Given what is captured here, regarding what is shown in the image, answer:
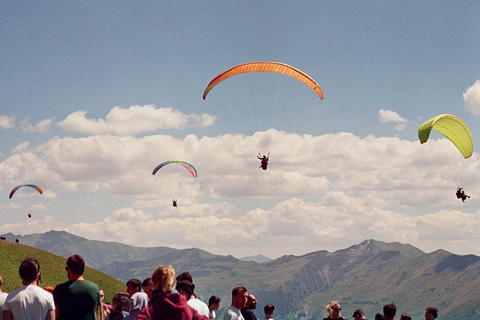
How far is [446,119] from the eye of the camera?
39750 mm

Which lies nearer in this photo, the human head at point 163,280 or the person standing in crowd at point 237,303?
the human head at point 163,280

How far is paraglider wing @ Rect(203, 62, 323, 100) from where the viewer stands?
40906 mm

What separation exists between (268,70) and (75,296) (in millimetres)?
33160

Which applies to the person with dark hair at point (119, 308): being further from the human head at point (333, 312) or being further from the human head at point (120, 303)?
the human head at point (333, 312)

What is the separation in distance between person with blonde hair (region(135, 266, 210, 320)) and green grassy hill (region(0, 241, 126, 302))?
7744 cm

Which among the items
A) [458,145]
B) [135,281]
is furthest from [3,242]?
[135,281]

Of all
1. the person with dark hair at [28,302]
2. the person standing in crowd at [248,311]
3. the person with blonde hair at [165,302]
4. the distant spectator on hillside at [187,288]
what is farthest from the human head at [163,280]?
the person standing in crowd at [248,311]

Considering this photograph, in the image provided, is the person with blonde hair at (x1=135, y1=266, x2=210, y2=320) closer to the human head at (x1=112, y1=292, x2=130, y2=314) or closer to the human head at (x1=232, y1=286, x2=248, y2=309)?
the human head at (x1=232, y1=286, x2=248, y2=309)

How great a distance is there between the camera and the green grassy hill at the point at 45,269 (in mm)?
83750

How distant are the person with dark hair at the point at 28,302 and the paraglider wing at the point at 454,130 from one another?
3093 cm

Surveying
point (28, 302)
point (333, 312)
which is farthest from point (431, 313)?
point (28, 302)

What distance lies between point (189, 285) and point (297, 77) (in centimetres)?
3359

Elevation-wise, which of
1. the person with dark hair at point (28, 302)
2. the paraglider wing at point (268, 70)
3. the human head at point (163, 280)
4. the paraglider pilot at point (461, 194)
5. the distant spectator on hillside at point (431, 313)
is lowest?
the distant spectator on hillside at point (431, 313)

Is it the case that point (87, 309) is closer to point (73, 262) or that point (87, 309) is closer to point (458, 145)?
point (73, 262)
